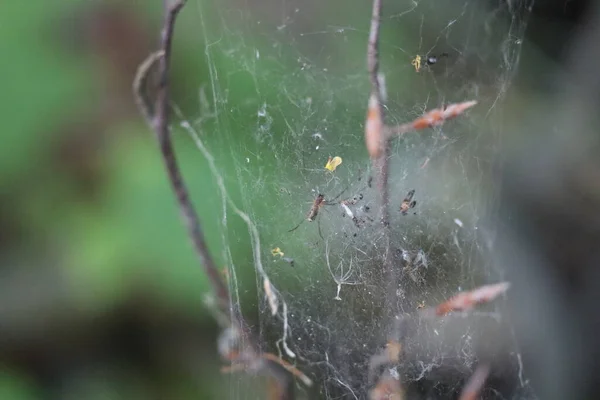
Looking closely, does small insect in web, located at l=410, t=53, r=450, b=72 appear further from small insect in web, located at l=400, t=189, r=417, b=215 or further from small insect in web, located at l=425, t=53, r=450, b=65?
small insect in web, located at l=400, t=189, r=417, b=215

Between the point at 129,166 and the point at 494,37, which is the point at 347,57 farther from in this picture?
the point at 129,166

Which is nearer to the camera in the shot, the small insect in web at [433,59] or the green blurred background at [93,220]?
the small insect in web at [433,59]

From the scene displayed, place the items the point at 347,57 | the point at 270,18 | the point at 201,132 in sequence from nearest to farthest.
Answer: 1. the point at 347,57
2. the point at 270,18
3. the point at 201,132

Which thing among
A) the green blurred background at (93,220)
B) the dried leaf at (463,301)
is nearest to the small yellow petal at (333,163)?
the dried leaf at (463,301)

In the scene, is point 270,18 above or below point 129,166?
above

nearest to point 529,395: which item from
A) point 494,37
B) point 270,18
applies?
point 494,37

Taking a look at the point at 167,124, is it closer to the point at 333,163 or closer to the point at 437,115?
the point at 333,163

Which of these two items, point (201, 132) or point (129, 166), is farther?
point (129, 166)

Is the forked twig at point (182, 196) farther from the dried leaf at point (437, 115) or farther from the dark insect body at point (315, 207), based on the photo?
the dried leaf at point (437, 115)
